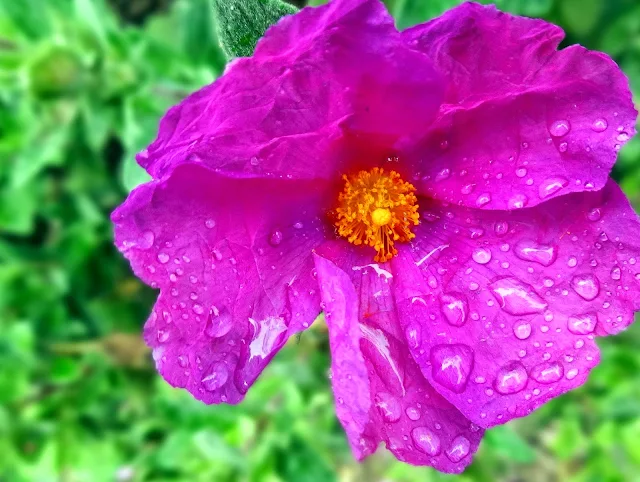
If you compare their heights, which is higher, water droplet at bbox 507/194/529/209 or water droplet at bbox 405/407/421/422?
water droplet at bbox 507/194/529/209

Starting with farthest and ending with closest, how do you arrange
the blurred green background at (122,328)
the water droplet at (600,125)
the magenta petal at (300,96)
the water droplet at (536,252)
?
the blurred green background at (122,328) < the water droplet at (536,252) < the water droplet at (600,125) < the magenta petal at (300,96)

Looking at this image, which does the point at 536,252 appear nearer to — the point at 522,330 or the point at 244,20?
the point at 522,330

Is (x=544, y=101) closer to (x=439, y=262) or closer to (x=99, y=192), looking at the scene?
(x=439, y=262)

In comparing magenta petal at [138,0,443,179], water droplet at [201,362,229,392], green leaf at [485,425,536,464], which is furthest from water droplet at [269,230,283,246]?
green leaf at [485,425,536,464]

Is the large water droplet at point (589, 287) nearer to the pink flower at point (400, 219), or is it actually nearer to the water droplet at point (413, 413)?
the pink flower at point (400, 219)

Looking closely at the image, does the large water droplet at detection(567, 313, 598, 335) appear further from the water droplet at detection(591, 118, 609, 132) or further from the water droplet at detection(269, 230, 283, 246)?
the water droplet at detection(269, 230, 283, 246)

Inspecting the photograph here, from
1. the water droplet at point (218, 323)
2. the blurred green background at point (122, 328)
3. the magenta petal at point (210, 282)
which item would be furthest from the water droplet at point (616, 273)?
the blurred green background at point (122, 328)
